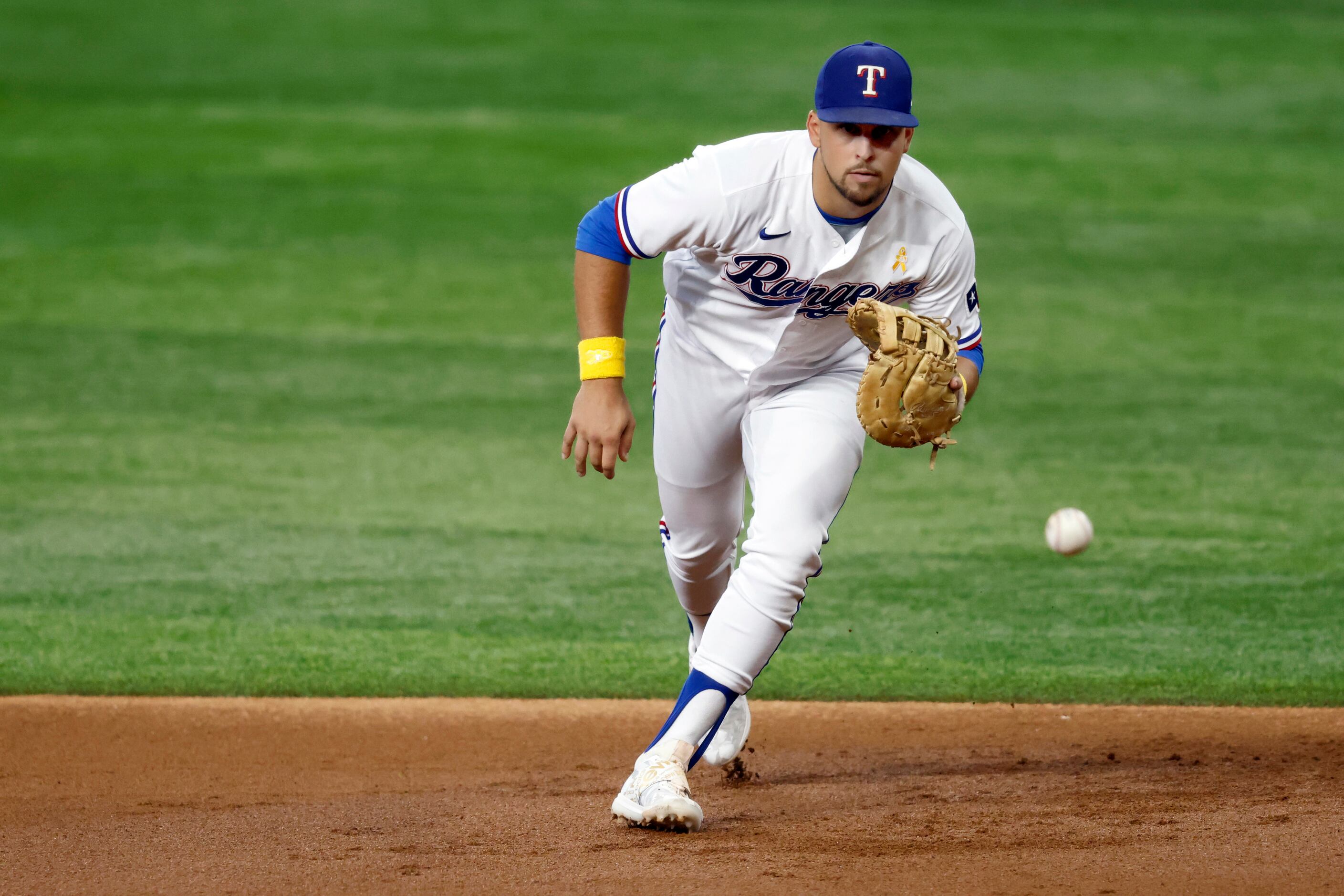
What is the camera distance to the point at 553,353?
10055mm

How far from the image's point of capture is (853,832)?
3.87 metres

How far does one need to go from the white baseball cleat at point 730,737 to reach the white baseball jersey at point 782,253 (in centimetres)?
92

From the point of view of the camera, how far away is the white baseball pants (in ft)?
12.7

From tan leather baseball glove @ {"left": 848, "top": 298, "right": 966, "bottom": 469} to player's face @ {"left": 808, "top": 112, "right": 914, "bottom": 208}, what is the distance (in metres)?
0.27

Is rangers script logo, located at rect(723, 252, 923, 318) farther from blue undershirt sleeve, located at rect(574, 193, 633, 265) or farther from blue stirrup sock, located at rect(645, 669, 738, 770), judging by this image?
blue stirrup sock, located at rect(645, 669, 738, 770)

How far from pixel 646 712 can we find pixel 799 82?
11921 mm

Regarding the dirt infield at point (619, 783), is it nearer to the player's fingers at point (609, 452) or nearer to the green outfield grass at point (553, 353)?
the green outfield grass at point (553, 353)

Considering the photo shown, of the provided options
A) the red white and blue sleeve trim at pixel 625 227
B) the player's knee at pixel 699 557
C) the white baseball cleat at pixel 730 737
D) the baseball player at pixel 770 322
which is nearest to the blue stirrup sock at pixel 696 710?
the baseball player at pixel 770 322

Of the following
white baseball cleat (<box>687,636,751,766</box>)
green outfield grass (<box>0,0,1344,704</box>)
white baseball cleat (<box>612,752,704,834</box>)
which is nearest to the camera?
white baseball cleat (<box>612,752,704,834</box>)

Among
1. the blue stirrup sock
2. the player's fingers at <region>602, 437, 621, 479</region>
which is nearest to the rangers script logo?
the player's fingers at <region>602, 437, 621, 479</region>

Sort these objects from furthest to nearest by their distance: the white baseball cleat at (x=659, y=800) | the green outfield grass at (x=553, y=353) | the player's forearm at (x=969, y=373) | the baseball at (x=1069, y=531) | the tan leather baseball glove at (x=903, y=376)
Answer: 1. the green outfield grass at (x=553, y=353)
2. the baseball at (x=1069, y=531)
3. the player's forearm at (x=969, y=373)
4. the tan leather baseball glove at (x=903, y=376)
5. the white baseball cleat at (x=659, y=800)

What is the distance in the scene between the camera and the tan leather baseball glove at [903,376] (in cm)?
386

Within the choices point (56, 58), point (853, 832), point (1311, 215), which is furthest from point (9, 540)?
point (56, 58)

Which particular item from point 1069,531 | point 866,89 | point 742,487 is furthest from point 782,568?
point 1069,531
